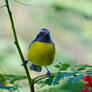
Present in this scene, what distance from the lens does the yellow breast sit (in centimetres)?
103

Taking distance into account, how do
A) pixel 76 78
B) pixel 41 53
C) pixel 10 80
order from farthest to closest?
pixel 41 53
pixel 10 80
pixel 76 78

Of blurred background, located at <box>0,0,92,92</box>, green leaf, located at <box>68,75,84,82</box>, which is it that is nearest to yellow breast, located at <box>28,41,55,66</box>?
green leaf, located at <box>68,75,84,82</box>

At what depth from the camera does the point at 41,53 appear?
1.07 m

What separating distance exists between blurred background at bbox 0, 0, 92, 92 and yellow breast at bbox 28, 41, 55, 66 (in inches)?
31.9

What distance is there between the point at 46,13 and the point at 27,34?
20.7 inches

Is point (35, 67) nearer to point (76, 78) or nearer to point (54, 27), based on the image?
point (76, 78)

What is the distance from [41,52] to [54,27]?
2701 millimetres

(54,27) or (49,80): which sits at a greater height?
(49,80)

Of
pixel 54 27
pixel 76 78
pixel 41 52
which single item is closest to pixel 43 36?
pixel 41 52

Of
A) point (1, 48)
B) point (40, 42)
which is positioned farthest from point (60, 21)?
point (40, 42)

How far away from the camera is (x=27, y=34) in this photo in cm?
392

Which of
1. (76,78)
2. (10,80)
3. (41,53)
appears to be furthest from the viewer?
(41,53)

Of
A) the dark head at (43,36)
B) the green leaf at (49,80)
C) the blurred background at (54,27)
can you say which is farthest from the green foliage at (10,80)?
the blurred background at (54,27)

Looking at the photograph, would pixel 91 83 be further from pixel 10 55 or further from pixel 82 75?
pixel 10 55
